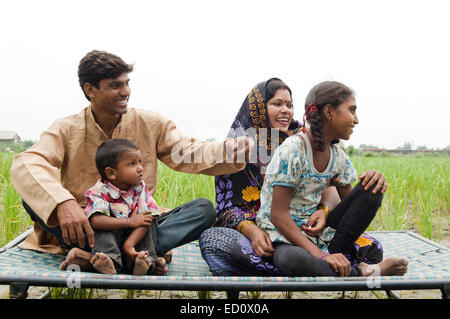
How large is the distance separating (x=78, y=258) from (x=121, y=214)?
29cm

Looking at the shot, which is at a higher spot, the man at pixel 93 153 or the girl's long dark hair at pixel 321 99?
the girl's long dark hair at pixel 321 99

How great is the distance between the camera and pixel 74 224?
6.17 feet

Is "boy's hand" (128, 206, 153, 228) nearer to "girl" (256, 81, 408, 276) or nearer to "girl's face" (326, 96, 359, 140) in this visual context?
"girl" (256, 81, 408, 276)

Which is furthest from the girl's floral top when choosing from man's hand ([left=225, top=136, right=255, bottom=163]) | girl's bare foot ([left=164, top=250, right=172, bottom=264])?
girl's bare foot ([left=164, top=250, right=172, bottom=264])

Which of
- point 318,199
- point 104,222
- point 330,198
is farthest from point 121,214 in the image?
point 330,198

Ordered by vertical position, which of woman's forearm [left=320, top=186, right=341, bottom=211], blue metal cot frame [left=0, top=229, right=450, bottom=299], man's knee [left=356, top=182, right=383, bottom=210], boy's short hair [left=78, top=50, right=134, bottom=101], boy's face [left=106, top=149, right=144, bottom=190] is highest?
boy's short hair [left=78, top=50, right=134, bottom=101]

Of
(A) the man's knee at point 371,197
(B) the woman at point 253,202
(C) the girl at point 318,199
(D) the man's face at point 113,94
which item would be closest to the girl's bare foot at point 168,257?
(B) the woman at point 253,202

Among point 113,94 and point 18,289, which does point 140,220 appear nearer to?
point 18,289

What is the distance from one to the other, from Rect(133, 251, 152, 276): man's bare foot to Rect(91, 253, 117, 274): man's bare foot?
105mm

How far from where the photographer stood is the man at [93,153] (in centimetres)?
204

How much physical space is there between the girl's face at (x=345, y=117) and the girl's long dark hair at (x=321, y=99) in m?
0.03

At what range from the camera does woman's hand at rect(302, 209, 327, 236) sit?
6.70 feet

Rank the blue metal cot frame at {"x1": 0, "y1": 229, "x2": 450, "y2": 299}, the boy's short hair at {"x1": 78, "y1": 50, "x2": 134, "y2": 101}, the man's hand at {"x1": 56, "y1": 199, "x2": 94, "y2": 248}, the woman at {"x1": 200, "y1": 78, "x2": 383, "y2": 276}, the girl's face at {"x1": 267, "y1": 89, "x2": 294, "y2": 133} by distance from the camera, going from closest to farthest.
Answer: the blue metal cot frame at {"x1": 0, "y1": 229, "x2": 450, "y2": 299} < the man's hand at {"x1": 56, "y1": 199, "x2": 94, "y2": 248} < the woman at {"x1": 200, "y1": 78, "x2": 383, "y2": 276} < the boy's short hair at {"x1": 78, "y1": 50, "x2": 134, "y2": 101} < the girl's face at {"x1": 267, "y1": 89, "x2": 294, "y2": 133}

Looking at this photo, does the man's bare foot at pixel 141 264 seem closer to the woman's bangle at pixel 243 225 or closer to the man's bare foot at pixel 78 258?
the man's bare foot at pixel 78 258
